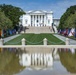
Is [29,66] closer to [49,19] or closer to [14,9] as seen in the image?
[14,9]

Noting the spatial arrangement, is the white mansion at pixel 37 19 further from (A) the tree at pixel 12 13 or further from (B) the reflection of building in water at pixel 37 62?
(B) the reflection of building in water at pixel 37 62

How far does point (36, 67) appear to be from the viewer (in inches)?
715

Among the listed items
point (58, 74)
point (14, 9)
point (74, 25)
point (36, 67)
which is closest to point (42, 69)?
Result: point (36, 67)

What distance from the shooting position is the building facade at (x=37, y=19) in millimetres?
191750

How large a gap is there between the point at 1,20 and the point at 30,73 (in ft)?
184

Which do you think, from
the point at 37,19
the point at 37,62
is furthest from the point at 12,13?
the point at 37,62

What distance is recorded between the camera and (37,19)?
192 meters

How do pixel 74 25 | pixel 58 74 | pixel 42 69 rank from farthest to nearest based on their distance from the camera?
pixel 74 25
pixel 42 69
pixel 58 74

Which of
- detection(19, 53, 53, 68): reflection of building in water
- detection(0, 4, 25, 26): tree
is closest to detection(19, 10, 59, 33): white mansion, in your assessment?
detection(0, 4, 25, 26): tree

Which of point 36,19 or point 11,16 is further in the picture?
point 36,19

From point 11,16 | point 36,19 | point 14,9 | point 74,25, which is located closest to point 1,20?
point 74,25

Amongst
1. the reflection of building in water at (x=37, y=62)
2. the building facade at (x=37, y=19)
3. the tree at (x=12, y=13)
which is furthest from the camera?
the building facade at (x=37, y=19)

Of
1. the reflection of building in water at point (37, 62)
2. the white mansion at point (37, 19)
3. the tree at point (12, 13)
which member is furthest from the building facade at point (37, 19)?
the reflection of building in water at point (37, 62)

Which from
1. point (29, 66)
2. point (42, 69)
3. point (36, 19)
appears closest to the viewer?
point (42, 69)
